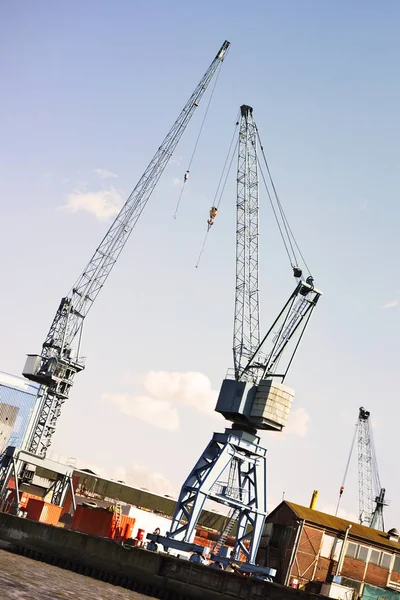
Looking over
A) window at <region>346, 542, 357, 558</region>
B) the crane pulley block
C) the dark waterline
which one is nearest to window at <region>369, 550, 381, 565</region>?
window at <region>346, 542, 357, 558</region>

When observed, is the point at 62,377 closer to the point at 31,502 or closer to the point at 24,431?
the point at 24,431

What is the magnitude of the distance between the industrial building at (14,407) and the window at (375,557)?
33378 millimetres

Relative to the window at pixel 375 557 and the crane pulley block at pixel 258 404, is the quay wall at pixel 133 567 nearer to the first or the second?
the crane pulley block at pixel 258 404

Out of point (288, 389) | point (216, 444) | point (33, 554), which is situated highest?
point (288, 389)

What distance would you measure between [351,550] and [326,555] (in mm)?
2118

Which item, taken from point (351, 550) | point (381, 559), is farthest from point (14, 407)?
point (381, 559)

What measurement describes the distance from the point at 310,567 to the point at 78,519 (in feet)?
60.7

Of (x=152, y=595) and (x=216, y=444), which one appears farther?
(x=216, y=444)

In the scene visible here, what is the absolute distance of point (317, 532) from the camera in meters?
57.5

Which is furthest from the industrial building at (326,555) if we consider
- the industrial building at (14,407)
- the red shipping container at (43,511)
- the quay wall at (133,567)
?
the industrial building at (14,407)

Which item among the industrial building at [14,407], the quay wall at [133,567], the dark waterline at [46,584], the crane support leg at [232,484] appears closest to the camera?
the dark waterline at [46,584]

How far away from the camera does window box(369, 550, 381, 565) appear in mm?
58188

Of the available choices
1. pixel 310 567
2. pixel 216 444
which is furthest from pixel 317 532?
pixel 216 444

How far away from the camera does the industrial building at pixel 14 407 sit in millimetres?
69688
